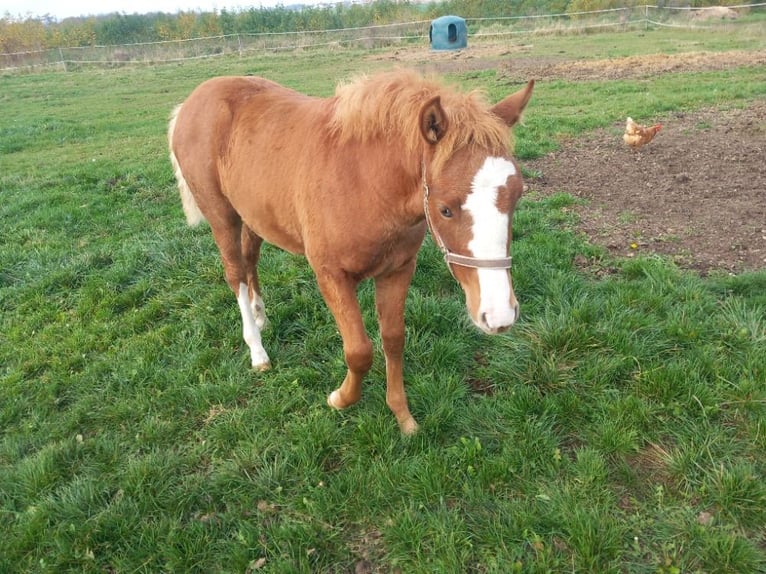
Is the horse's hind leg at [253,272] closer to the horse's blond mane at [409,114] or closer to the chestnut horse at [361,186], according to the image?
the chestnut horse at [361,186]

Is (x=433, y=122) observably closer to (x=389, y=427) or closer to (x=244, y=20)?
(x=389, y=427)

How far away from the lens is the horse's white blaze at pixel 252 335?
11.8ft

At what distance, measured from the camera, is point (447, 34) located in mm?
23609

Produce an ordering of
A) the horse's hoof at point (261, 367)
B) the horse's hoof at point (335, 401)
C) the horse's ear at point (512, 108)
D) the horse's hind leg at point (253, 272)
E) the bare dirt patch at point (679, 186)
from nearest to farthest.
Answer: the horse's ear at point (512, 108) < the horse's hoof at point (335, 401) < the horse's hoof at point (261, 367) < the horse's hind leg at point (253, 272) < the bare dirt patch at point (679, 186)

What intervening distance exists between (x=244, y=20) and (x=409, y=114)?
46.5 metres

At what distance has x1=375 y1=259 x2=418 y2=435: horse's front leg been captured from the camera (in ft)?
9.60

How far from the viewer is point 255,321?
3.96 meters

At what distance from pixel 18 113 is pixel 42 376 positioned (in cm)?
1586

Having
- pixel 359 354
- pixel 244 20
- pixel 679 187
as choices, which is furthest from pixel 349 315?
pixel 244 20

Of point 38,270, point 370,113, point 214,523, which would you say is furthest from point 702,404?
point 38,270

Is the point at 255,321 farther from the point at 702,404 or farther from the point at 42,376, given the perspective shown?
the point at 702,404

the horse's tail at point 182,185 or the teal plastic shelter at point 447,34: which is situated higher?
the teal plastic shelter at point 447,34

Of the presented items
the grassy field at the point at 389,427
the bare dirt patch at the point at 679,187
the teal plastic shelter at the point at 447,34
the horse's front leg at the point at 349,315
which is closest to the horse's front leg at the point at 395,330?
the grassy field at the point at 389,427

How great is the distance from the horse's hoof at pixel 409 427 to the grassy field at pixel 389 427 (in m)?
0.06
